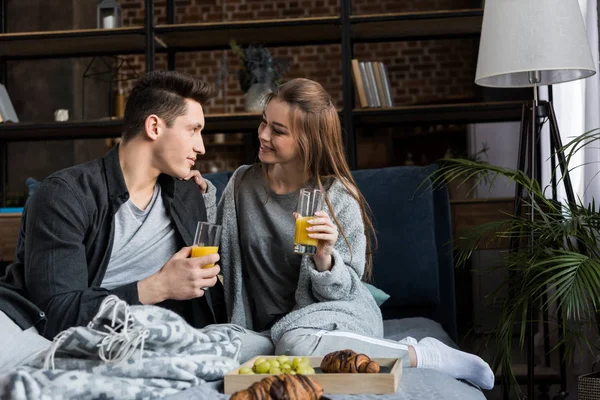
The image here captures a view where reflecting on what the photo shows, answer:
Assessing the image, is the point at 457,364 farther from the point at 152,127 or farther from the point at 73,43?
the point at 73,43

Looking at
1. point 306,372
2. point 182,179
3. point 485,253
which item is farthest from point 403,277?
point 485,253

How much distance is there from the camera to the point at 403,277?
8.53 ft

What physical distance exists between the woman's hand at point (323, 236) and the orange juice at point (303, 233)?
12 millimetres

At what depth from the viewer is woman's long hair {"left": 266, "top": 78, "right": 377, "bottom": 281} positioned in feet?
7.58

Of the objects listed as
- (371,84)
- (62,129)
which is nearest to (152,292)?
(371,84)

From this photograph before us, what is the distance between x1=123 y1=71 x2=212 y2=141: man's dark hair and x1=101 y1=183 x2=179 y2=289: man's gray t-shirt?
0.72 ft

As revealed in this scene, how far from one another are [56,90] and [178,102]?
4520mm

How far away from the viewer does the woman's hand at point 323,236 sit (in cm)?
194

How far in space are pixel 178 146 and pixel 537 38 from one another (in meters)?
1.27

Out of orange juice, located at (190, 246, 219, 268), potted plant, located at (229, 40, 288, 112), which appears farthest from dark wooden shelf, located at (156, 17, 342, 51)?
orange juice, located at (190, 246, 219, 268)

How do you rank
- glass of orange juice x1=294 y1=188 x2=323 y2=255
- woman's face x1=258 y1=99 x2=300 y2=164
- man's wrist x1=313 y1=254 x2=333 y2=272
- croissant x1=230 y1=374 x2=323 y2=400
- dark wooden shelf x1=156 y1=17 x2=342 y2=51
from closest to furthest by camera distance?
croissant x1=230 y1=374 x2=323 y2=400, glass of orange juice x1=294 y1=188 x2=323 y2=255, man's wrist x1=313 y1=254 x2=333 y2=272, woman's face x1=258 y1=99 x2=300 y2=164, dark wooden shelf x1=156 y1=17 x2=342 y2=51

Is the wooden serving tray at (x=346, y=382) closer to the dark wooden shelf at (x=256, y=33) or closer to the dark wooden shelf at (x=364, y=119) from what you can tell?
the dark wooden shelf at (x=364, y=119)

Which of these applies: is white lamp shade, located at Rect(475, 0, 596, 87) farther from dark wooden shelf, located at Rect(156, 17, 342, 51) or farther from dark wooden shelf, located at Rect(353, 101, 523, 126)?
dark wooden shelf, located at Rect(156, 17, 342, 51)

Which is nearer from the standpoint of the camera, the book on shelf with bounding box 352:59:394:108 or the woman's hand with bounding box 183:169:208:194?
the woman's hand with bounding box 183:169:208:194
